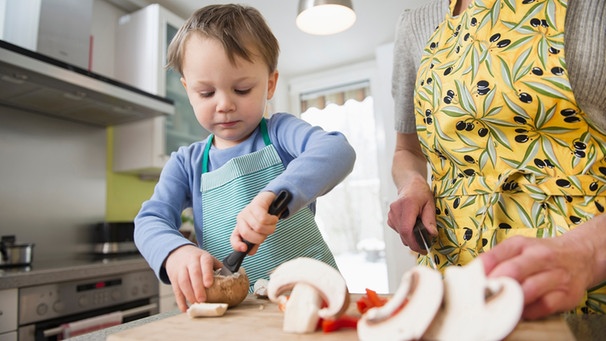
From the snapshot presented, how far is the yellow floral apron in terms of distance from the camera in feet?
2.13

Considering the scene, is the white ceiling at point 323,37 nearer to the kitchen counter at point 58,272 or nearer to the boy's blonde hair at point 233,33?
the kitchen counter at point 58,272

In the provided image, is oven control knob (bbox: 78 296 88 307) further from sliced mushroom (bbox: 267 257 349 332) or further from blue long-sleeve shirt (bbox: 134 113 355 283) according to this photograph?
sliced mushroom (bbox: 267 257 349 332)

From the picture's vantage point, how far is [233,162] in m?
0.89

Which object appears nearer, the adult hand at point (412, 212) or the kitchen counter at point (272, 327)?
the kitchen counter at point (272, 327)

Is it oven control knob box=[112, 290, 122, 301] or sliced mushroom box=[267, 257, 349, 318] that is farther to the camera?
oven control knob box=[112, 290, 122, 301]

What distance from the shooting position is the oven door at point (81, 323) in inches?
62.5

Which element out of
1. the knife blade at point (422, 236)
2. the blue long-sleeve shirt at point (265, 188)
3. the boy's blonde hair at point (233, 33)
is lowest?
A: the knife blade at point (422, 236)

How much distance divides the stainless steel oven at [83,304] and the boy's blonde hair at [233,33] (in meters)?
1.23

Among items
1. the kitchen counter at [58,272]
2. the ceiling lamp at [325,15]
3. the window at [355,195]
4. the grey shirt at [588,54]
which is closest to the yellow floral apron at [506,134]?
the grey shirt at [588,54]

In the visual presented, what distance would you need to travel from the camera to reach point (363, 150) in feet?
14.3

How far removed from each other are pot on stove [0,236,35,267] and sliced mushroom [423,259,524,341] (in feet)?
6.61

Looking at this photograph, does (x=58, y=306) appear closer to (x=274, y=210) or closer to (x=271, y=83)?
(x=271, y=83)

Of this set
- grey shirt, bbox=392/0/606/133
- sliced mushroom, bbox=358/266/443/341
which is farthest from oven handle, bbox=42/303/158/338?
grey shirt, bbox=392/0/606/133

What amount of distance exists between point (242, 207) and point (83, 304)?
1280mm
